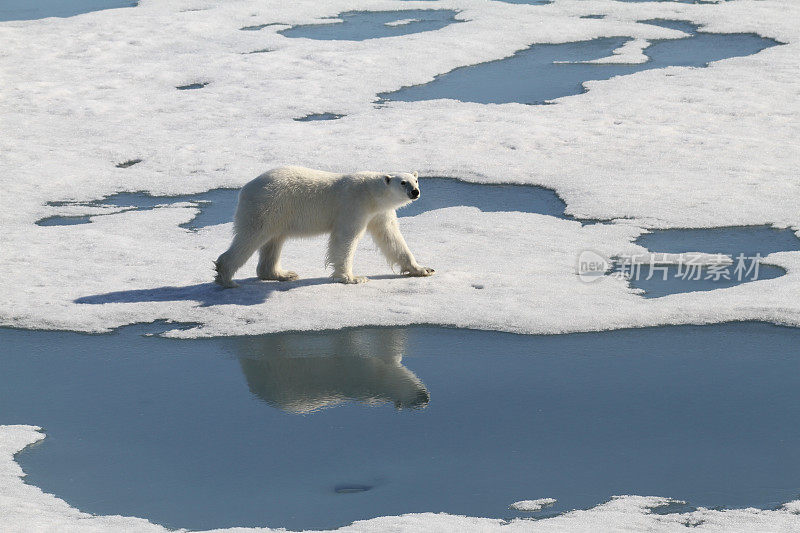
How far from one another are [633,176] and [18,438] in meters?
7.04

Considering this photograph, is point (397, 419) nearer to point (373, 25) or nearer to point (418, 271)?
point (418, 271)

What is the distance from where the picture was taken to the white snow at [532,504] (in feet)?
16.6

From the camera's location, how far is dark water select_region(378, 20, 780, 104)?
1462 cm

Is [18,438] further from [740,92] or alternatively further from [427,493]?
[740,92]

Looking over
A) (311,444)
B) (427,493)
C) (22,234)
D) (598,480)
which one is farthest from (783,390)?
(22,234)

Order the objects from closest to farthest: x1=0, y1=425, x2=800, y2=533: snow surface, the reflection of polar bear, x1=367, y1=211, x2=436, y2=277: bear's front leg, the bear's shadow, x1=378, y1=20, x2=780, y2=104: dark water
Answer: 1. x1=0, y1=425, x2=800, y2=533: snow surface
2. the reflection of polar bear
3. the bear's shadow
4. x1=367, y1=211, x2=436, y2=277: bear's front leg
5. x1=378, y1=20, x2=780, y2=104: dark water

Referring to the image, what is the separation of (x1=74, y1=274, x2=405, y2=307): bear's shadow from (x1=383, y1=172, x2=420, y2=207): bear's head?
34.5 inches

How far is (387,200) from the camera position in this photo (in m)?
8.01

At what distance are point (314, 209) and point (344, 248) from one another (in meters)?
0.38

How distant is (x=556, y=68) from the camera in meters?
15.9

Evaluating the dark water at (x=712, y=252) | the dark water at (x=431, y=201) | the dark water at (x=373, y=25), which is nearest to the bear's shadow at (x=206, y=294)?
the dark water at (x=431, y=201)

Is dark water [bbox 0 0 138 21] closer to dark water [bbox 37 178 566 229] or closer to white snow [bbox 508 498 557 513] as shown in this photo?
dark water [bbox 37 178 566 229]

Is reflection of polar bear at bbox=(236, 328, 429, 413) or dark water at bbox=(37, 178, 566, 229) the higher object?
dark water at bbox=(37, 178, 566, 229)

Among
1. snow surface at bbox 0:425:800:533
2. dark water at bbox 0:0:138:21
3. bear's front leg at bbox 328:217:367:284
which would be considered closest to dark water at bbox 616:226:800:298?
bear's front leg at bbox 328:217:367:284
